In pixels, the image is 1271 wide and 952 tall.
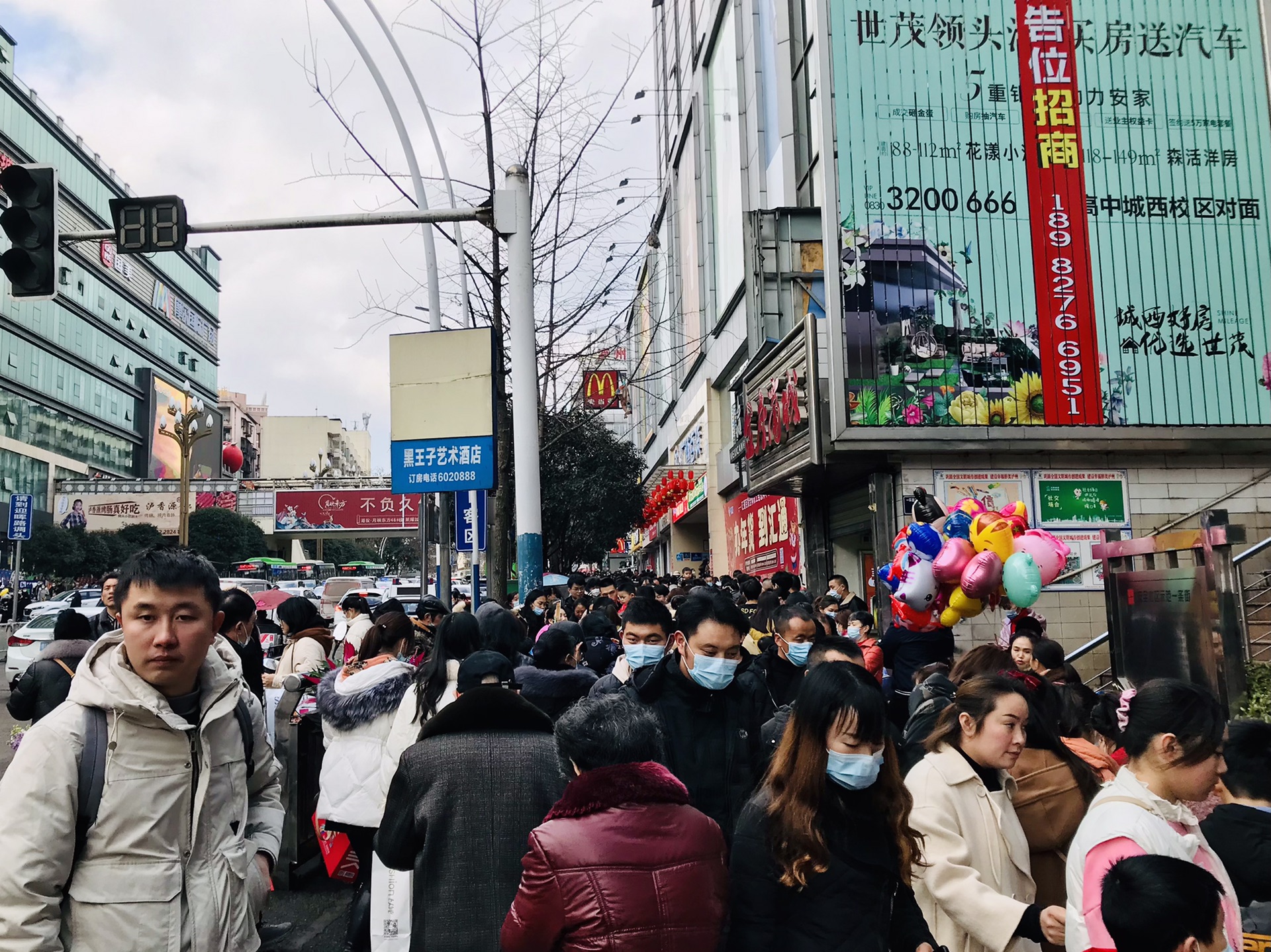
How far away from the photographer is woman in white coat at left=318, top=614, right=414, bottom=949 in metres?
5.02

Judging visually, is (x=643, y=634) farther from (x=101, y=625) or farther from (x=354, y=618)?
(x=101, y=625)

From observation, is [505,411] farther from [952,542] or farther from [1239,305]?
[1239,305]

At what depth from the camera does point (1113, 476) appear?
14.7 m

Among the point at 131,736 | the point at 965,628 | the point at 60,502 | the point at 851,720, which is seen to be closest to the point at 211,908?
the point at 131,736

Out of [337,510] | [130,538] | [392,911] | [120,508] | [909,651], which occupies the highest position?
[120,508]

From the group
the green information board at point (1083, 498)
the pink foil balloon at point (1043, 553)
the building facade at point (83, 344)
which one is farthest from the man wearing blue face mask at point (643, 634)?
the building facade at point (83, 344)

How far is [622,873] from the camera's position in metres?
2.49

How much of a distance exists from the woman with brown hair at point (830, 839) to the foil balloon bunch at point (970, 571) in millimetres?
5562

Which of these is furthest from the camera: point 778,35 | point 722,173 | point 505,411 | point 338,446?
point 338,446

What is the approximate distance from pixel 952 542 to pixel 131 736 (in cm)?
715

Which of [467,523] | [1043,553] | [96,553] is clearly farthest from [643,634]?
[96,553]

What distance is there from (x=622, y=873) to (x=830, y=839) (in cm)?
69

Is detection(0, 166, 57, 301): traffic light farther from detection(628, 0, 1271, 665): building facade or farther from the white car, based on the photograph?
the white car

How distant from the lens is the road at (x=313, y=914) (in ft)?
19.4
